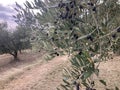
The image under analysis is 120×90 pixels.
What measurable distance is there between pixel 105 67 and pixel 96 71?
13.8 meters

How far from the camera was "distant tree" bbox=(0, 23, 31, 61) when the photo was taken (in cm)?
2716

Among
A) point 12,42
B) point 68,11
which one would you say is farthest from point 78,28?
point 12,42

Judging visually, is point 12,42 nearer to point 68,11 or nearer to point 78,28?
point 68,11

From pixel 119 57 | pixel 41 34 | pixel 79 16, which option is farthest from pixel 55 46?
pixel 119 57

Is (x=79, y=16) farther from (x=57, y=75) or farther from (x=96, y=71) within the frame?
(x=57, y=75)

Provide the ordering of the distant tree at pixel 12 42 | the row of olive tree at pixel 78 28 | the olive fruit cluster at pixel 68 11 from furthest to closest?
the distant tree at pixel 12 42, the olive fruit cluster at pixel 68 11, the row of olive tree at pixel 78 28

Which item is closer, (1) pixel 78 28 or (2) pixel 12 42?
(1) pixel 78 28

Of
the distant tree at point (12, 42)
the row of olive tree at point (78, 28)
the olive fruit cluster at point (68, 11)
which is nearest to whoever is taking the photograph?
the row of olive tree at point (78, 28)

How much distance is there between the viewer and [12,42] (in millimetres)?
27672

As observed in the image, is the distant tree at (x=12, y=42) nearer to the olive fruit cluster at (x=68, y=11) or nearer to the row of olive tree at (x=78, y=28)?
the row of olive tree at (x=78, y=28)

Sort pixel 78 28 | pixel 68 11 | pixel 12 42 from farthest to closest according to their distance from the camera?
pixel 12 42, pixel 68 11, pixel 78 28

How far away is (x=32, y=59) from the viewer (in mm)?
27016

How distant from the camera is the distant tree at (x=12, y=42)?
89.1 ft

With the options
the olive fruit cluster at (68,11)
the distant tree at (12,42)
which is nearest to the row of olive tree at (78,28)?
the olive fruit cluster at (68,11)
